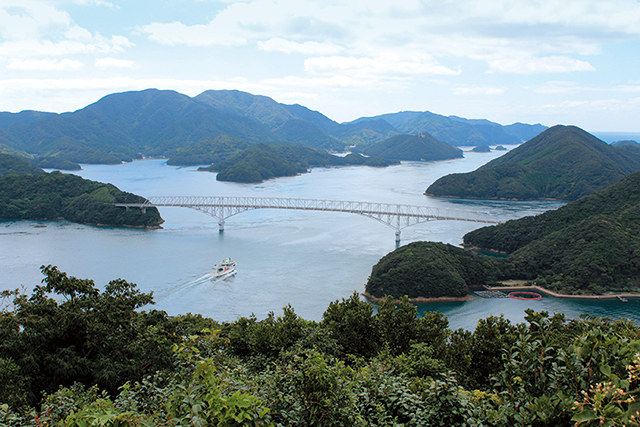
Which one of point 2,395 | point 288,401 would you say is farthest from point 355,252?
point 288,401

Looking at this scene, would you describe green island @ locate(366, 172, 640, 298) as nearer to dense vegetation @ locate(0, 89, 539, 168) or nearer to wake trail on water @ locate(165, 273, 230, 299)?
wake trail on water @ locate(165, 273, 230, 299)

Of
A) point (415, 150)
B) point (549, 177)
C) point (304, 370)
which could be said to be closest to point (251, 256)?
point (304, 370)

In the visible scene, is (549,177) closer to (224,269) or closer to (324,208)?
(324,208)

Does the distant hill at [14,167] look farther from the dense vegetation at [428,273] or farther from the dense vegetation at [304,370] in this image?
the dense vegetation at [304,370]

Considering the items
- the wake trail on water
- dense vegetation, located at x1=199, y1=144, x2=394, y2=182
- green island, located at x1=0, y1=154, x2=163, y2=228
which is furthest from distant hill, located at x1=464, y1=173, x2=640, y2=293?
dense vegetation, located at x1=199, y1=144, x2=394, y2=182

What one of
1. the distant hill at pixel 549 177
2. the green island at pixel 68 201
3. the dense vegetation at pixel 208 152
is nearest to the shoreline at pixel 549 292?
the green island at pixel 68 201

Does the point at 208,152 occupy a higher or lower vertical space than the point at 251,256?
higher

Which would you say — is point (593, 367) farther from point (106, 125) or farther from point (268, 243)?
point (106, 125)
